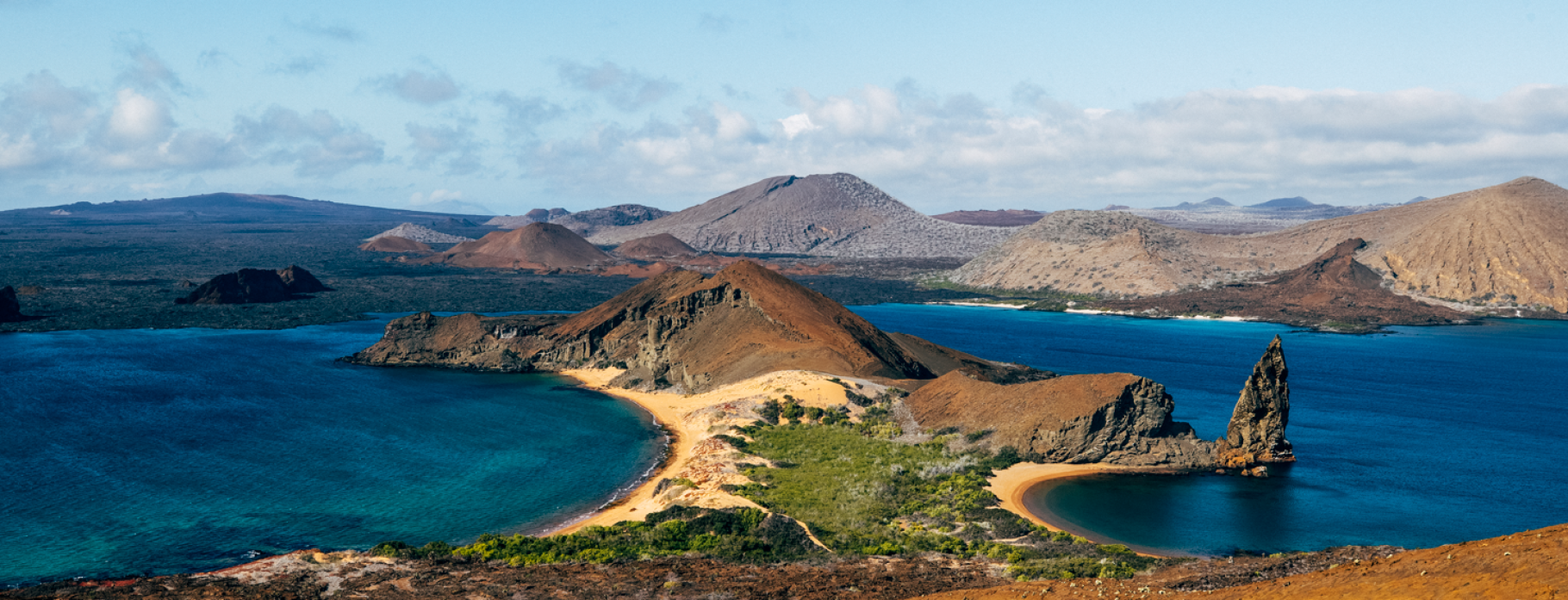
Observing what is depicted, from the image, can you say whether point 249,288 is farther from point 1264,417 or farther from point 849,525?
point 1264,417

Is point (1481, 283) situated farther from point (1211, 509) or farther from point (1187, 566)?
point (1187, 566)

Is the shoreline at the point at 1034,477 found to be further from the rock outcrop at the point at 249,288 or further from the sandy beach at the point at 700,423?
the rock outcrop at the point at 249,288

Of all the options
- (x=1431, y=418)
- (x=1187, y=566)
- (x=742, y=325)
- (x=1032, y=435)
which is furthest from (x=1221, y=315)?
(x=1187, y=566)

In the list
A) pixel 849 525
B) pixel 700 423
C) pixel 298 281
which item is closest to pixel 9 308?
pixel 298 281

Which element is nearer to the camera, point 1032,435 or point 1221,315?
point 1032,435

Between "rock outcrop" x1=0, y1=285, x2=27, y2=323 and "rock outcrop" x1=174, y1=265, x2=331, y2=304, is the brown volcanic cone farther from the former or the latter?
"rock outcrop" x1=0, y1=285, x2=27, y2=323
